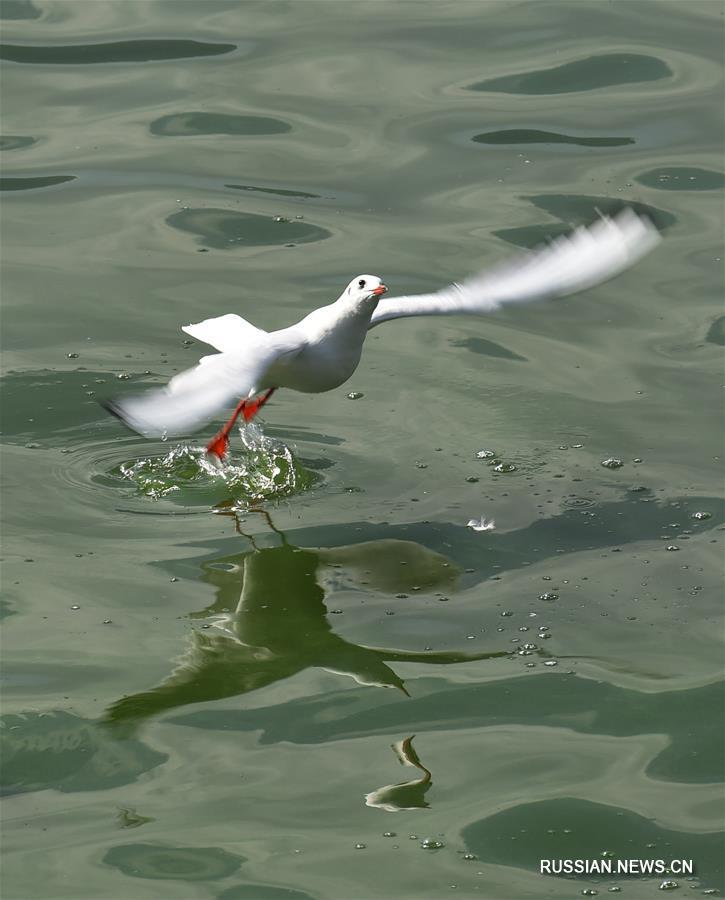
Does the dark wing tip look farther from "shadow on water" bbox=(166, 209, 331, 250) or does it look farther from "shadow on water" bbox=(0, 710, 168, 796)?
"shadow on water" bbox=(166, 209, 331, 250)

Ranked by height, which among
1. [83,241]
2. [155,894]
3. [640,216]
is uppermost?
[640,216]

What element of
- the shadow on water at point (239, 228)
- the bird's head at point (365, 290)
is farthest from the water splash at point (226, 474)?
the shadow on water at point (239, 228)

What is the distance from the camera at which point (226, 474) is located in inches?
314

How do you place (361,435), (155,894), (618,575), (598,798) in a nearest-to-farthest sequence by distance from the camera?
(155,894), (598,798), (618,575), (361,435)

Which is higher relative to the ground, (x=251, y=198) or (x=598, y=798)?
(x=251, y=198)

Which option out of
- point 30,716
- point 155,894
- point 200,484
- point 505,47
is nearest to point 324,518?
point 200,484

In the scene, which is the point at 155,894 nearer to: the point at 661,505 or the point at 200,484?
the point at 200,484

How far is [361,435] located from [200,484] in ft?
3.16

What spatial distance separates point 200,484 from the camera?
7895 mm

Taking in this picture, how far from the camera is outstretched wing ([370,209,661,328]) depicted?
7805 millimetres

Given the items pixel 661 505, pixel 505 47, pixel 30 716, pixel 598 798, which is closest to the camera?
pixel 598 798

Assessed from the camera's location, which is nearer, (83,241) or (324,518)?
(324,518)

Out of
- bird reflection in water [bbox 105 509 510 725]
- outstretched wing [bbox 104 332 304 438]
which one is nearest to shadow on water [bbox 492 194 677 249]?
bird reflection in water [bbox 105 509 510 725]

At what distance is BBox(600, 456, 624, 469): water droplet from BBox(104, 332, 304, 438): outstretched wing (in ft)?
6.97
